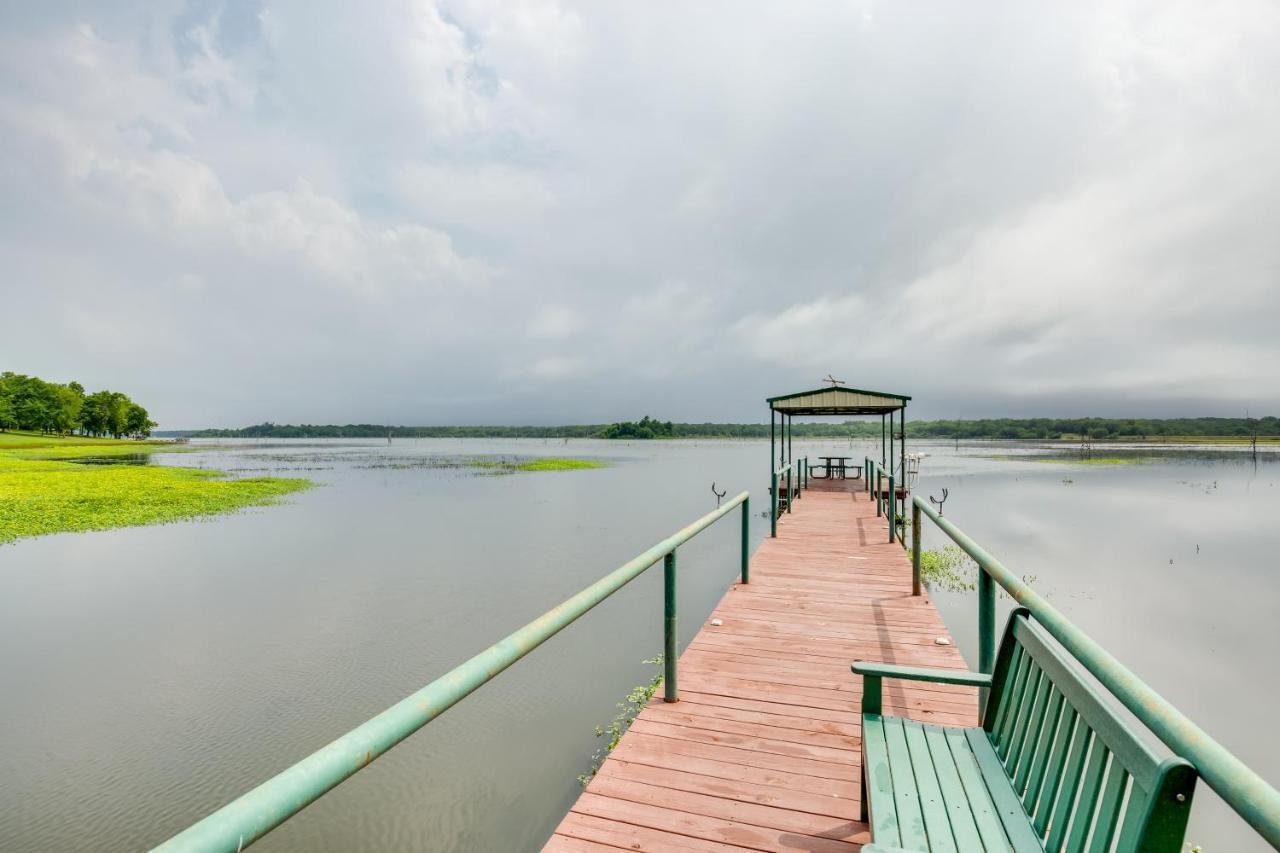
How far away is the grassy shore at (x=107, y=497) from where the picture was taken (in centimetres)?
1822

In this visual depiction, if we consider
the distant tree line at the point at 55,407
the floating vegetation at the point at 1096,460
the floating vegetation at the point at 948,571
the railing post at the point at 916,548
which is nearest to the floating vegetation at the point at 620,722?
the railing post at the point at 916,548

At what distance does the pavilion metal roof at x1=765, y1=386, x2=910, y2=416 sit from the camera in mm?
15812

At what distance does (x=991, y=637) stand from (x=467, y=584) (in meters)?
12.1

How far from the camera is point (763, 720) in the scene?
12.2 ft

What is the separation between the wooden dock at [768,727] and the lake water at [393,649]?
2.78 meters

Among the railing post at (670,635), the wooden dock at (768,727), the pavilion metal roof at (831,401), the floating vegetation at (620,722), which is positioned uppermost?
the pavilion metal roof at (831,401)

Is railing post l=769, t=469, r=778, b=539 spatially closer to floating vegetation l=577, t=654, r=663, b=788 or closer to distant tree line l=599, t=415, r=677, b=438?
floating vegetation l=577, t=654, r=663, b=788

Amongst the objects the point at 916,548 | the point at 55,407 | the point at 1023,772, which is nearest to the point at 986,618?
the point at 1023,772

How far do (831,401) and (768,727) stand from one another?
43.8 ft

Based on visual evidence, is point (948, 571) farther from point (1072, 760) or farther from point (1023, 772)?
point (1072, 760)

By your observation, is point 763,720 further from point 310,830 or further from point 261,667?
point 261,667

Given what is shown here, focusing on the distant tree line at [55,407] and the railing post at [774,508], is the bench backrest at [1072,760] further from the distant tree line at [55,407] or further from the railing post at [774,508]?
the distant tree line at [55,407]

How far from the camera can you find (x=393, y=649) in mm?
9719

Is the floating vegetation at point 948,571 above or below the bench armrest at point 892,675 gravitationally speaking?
below
